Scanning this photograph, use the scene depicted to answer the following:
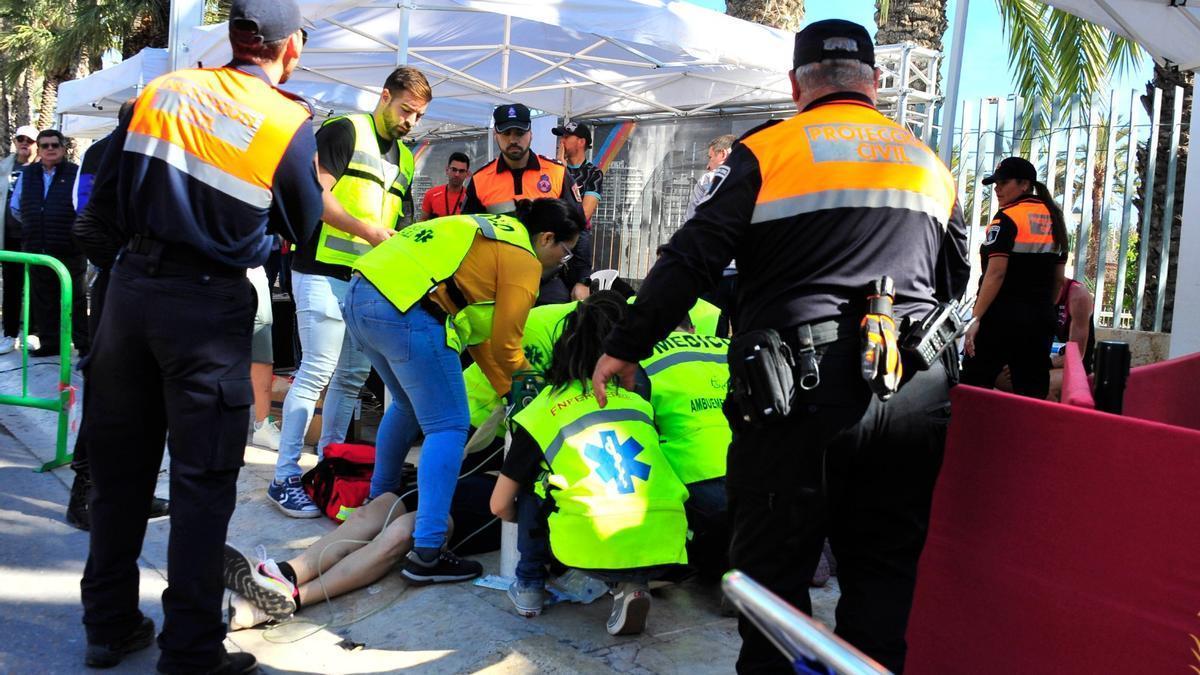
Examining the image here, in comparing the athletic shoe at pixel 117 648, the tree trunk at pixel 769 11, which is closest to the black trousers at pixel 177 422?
the athletic shoe at pixel 117 648

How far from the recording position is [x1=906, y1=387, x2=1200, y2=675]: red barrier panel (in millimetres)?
2221

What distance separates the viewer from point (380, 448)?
4168 mm

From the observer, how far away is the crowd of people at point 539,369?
2.36 meters

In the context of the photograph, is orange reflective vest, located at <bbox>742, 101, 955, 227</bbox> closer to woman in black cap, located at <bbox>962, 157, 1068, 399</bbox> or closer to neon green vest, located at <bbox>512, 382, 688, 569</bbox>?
neon green vest, located at <bbox>512, 382, 688, 569</bbox>

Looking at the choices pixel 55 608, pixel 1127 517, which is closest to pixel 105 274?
pixel 55 608

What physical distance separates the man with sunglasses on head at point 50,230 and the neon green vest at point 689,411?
6.90 metres

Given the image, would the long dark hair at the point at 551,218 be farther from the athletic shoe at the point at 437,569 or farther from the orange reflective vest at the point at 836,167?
the orange reflective vest at the point at 836,167

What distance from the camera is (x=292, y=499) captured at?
4.59 meters

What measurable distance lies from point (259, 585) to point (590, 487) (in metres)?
1.16

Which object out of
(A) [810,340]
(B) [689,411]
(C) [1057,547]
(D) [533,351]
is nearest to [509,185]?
(D) [533,351]

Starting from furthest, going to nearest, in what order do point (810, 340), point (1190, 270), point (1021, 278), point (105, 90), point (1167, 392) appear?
point (105, 90), point (1190, 270), point (1021, 278), point (1167, 392), point (810, 340)

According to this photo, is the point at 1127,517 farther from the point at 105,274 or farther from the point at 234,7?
the point at 105,274

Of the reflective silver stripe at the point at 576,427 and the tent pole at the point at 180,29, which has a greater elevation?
the tent pole at the point at 180,29

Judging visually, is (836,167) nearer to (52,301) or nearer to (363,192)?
(363,192)
